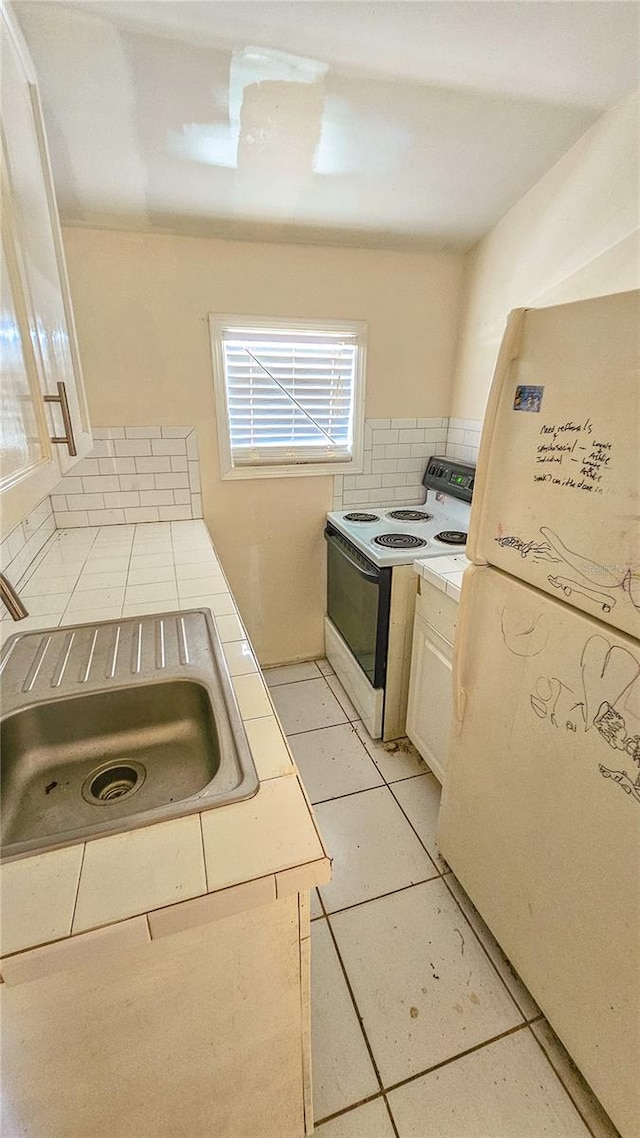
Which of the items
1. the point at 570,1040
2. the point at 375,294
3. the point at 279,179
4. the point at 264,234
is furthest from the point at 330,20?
the point at 570,1040

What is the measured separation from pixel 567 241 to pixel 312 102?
0.94 metres

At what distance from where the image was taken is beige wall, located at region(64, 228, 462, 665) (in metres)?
1.85

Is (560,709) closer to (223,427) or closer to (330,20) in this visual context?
(330,20)

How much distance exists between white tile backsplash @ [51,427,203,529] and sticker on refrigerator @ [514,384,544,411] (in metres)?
1.53

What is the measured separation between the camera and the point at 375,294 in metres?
2.15

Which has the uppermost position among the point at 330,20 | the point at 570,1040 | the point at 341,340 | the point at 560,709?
the point at 330,20

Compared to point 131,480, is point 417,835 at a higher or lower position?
lower

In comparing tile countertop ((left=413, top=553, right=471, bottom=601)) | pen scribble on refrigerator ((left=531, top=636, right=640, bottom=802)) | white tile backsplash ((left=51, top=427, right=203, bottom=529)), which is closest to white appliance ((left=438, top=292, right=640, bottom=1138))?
pen scribble on refrigerator ((left=531, top=636, right=640, bottom=802))

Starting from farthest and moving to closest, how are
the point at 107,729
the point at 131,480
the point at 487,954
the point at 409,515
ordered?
the point at 409,515 → the point at 131,480 → the point at 487,954 → the point at 107,729

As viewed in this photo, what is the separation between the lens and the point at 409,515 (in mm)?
2346

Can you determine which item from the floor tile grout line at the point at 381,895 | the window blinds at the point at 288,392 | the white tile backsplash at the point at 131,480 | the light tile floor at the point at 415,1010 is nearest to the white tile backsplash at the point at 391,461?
the window blinds at the point at 288,392

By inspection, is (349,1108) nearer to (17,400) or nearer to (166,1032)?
(166,1032)

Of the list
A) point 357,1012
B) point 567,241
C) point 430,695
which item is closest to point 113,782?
point 357,1012

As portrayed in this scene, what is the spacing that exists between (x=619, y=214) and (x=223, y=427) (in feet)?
5.22
